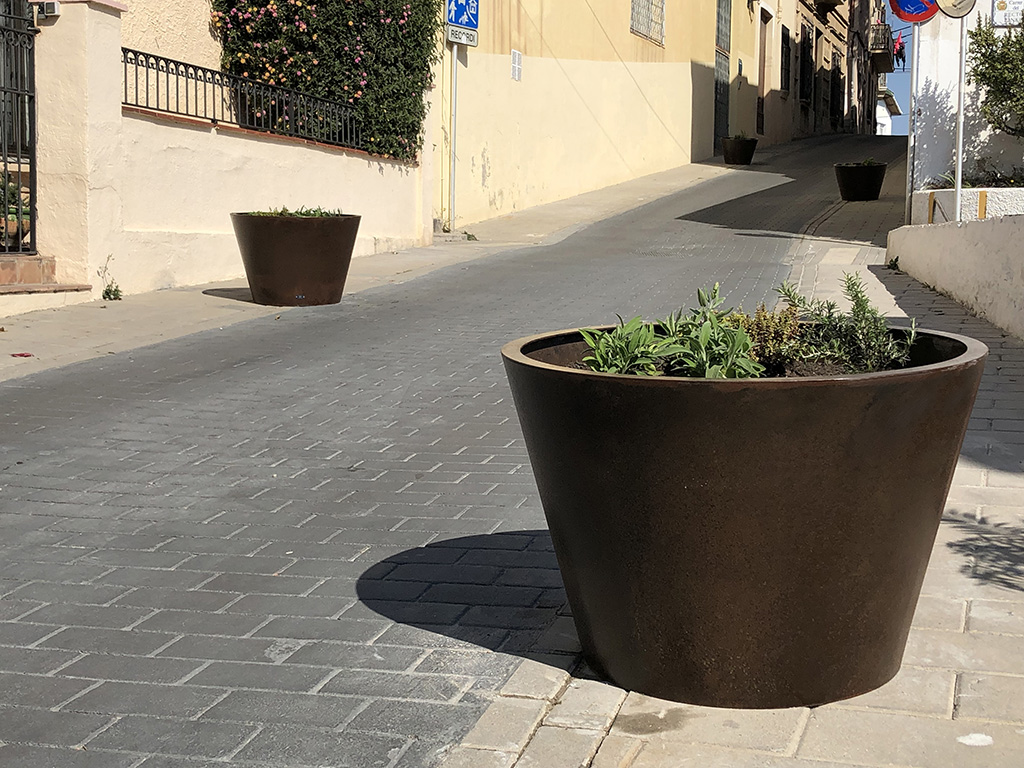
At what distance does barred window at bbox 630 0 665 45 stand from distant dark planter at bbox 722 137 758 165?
303 centimetres

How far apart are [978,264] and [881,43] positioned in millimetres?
48346

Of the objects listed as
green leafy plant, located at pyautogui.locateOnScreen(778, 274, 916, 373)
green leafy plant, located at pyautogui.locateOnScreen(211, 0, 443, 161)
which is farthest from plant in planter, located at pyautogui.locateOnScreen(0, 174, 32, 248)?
green leafy plant, located at pyautogui.locateOnScreen(778, 274, 916, 373)

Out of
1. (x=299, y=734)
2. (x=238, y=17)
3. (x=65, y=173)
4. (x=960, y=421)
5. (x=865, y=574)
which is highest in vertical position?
(x=238, y=17)

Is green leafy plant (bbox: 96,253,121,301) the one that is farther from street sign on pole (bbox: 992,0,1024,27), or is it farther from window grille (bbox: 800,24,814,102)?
window grille (bbox: 800,24,814,102)

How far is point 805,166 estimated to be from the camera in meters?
28.1

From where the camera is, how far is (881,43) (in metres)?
54.3

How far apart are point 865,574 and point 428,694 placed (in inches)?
44.5

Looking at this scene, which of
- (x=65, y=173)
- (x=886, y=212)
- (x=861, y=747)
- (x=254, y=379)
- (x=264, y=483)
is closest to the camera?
(x=861, y=747)

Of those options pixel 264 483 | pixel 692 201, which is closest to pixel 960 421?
pixel 264 483

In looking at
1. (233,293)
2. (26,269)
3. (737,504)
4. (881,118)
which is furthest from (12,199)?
(881,118)

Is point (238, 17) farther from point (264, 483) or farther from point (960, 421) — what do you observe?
point (960, 421)

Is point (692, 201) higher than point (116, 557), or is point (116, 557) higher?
point (692, 201)

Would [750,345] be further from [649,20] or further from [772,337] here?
[649,20]

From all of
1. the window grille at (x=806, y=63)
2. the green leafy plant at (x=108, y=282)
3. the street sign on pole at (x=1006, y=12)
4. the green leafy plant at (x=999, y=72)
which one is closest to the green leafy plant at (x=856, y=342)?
the green leafy plant at (x=108, y=282)
